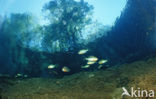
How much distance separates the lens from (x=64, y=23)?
20.5m

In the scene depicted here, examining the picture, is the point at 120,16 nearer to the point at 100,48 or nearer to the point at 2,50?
the point at 100,48

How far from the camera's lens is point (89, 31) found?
2261 centimetres

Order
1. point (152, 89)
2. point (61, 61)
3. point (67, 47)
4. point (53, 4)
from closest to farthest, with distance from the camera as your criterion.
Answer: point (152, 89) < point (61, 61) < point (67, 47) < point (53, 4)

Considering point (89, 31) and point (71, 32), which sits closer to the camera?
point (71, 32)

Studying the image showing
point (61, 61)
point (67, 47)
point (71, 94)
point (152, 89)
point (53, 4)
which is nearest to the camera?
point (152, 89)

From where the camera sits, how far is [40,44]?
22.8 metres

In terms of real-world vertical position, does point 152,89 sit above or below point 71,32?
below

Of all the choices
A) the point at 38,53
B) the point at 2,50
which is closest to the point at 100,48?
the point at 38,53

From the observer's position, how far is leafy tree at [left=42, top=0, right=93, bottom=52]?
1994 centimetres

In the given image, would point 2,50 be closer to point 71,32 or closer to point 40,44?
point 40,44

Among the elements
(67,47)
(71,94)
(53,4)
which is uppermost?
(53,4)

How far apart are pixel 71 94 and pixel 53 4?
16.8 metres

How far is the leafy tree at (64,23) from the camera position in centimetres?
1994

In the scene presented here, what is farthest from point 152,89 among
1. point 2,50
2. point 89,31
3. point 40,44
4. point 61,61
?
point 2,50
